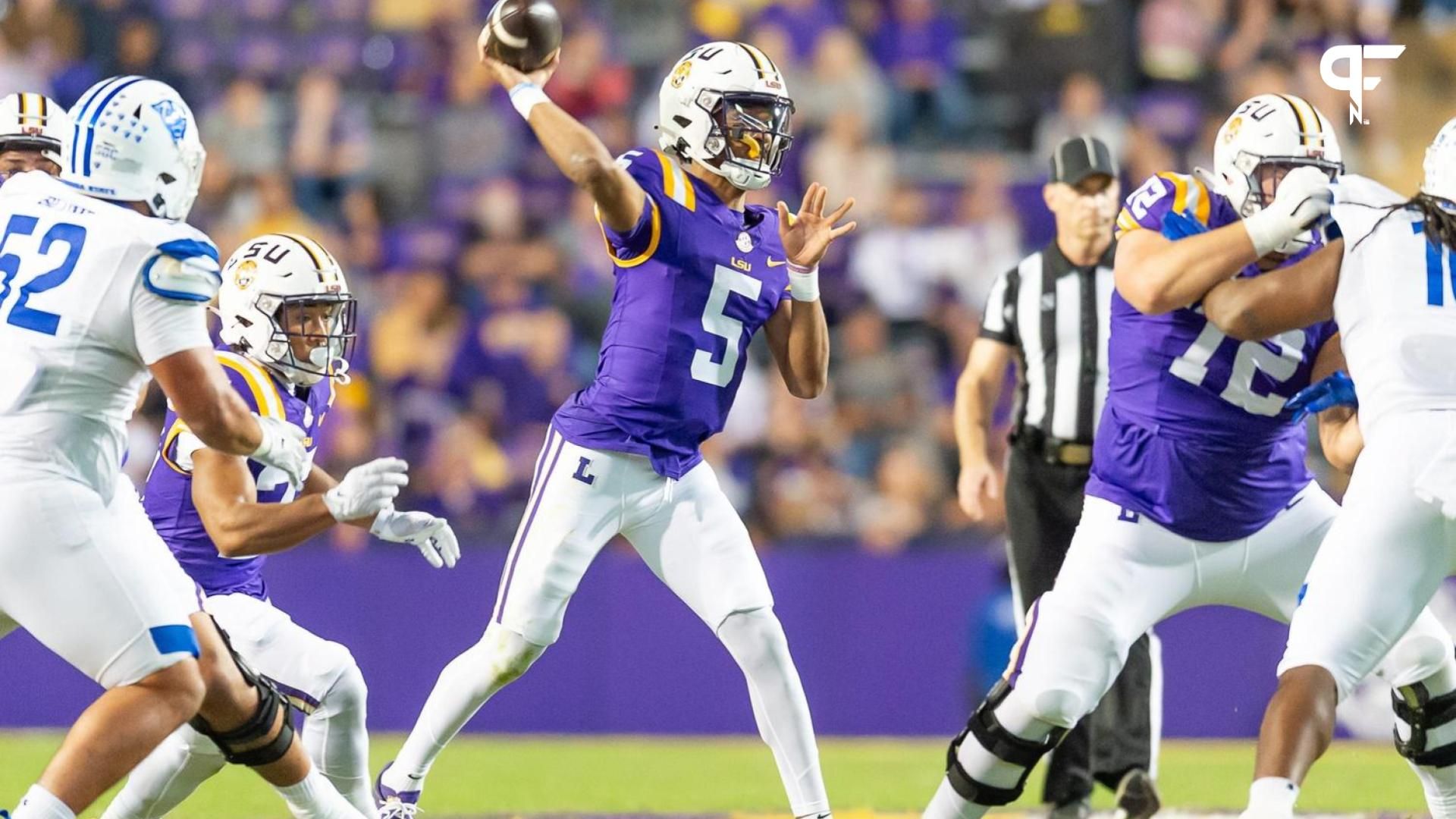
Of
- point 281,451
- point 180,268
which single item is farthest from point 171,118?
point 281,451

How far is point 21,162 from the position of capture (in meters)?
5.90

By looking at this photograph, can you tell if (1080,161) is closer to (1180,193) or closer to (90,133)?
(1180,193)

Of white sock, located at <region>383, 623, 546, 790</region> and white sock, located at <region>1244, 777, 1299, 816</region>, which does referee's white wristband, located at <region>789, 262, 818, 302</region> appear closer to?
white sock, located at <region>383, 623, 546, 790</region>

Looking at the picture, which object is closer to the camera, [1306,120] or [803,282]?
[1306,120]

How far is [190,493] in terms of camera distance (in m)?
5.27

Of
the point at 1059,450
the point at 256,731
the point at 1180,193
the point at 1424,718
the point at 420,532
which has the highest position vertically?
the point at 1180,193

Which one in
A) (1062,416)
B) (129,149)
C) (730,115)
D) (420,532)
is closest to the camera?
(129,149)

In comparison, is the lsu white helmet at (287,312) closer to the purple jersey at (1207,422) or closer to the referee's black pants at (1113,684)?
the purple jersey at (1207,422)

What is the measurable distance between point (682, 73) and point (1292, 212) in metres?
1.97

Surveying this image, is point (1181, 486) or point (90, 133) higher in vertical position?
point (90, 133)

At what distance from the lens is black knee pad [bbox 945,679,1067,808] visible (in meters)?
5.10

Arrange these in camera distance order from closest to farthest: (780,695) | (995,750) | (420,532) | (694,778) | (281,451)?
(281,451), (420,532), (995,750), (780,695), (694,778)

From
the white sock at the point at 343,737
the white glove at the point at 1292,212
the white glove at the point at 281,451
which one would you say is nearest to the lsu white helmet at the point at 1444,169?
the white glove at the point at 1292,212

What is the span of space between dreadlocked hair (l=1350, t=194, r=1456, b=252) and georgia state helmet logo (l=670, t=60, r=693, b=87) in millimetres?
2094
